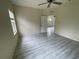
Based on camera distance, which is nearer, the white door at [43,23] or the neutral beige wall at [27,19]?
the neutral beige wall at [27,19]

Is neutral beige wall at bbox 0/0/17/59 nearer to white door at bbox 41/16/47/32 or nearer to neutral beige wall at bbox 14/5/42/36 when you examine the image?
neutral beige wall at bbox 14/5/42/36

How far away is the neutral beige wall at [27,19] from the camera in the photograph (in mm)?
5629

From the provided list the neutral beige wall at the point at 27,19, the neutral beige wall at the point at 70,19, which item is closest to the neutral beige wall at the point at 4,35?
the neutral beige wall at the point at 27,19

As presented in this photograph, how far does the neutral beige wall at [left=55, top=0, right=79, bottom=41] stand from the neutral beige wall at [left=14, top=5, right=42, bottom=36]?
7.96 feet

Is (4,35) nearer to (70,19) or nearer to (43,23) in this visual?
(70,19)

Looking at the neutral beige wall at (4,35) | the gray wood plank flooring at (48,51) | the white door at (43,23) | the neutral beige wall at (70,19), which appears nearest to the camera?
the neutral beige wall at (4,35)

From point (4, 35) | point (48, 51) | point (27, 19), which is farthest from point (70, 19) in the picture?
point (4, 35)

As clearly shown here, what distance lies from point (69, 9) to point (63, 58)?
3718 mm

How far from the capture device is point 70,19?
15.5 feet

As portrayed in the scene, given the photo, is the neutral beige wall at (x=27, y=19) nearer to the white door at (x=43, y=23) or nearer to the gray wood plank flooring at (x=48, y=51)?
the white door at (x=43, y=23)

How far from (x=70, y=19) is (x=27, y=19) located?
3.79 metres

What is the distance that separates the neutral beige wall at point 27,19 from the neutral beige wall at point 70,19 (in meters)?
2.43

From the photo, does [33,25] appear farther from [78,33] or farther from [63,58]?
[63,58]

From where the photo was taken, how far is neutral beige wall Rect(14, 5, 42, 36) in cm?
563
